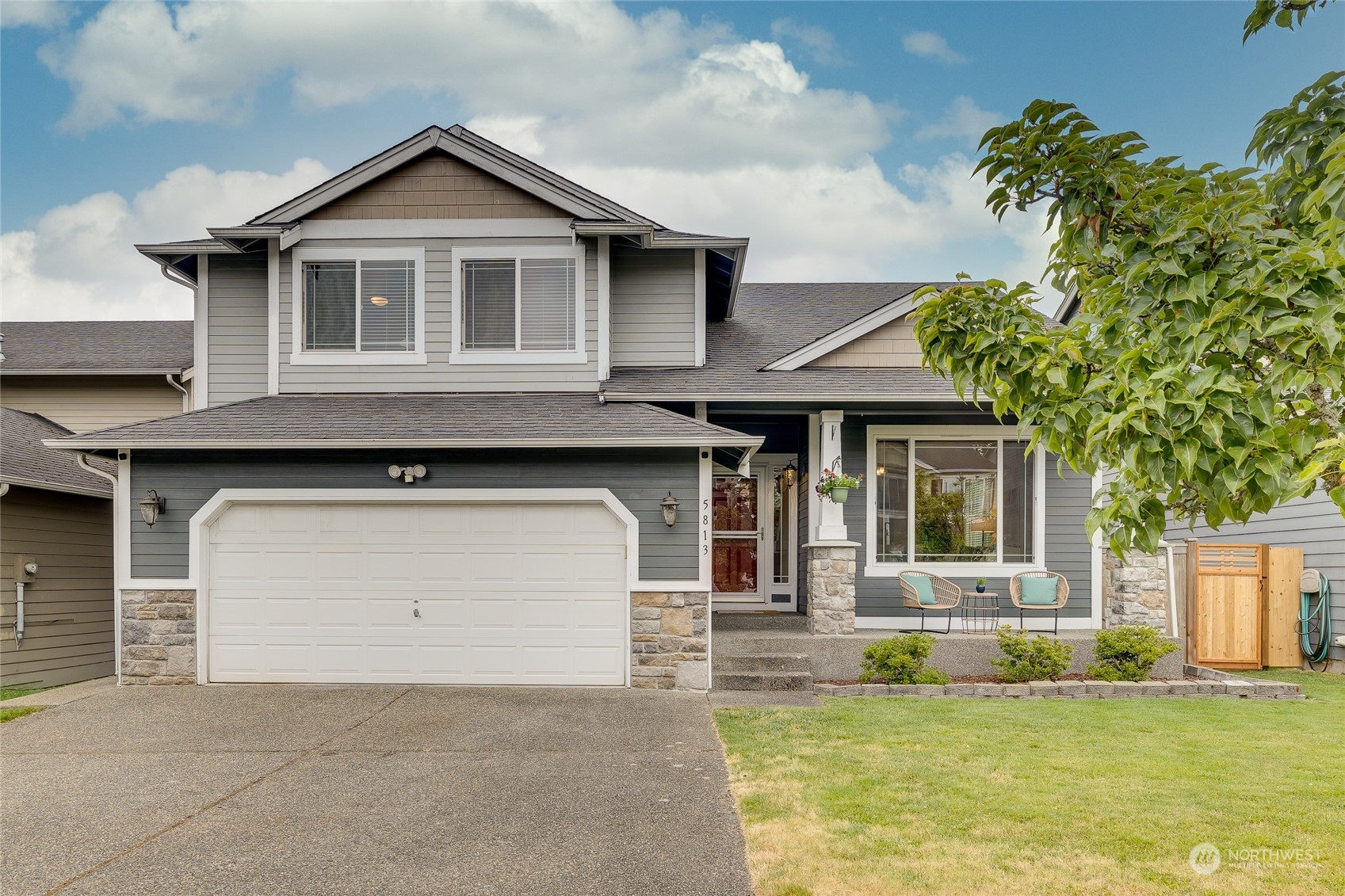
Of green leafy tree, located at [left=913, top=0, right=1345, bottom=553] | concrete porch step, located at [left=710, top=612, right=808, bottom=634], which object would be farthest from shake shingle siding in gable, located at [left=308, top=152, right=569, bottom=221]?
green leafy tree, located at [left=913, top=0, right=1345, bottom=553]

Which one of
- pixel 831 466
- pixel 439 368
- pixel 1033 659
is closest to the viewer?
pixel 1033 659

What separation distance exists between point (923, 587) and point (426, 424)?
607cm

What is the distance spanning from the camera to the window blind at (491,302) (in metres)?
10.5

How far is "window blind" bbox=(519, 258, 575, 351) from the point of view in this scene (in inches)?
413

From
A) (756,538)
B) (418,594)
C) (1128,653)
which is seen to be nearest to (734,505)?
(756,538)

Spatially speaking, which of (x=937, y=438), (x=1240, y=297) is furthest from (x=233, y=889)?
(x=937, y=438)

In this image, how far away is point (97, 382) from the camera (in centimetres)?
1305

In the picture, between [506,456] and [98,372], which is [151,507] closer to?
[506,456]

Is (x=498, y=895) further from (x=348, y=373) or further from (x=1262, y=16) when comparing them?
(x=348, y=373)

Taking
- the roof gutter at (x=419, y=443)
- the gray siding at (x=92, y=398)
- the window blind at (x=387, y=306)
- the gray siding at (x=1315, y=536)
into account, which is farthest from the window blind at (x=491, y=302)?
the gray siding at (x=1315, y=536)

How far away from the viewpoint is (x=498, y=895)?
3.96m

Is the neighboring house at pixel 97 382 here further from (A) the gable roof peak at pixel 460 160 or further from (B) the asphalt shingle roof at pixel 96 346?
(A) the gable roof peak at pixel 460 160

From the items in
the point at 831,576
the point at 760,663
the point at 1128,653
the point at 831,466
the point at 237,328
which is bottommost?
the point at 760,663

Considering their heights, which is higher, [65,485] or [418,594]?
[65,485]
